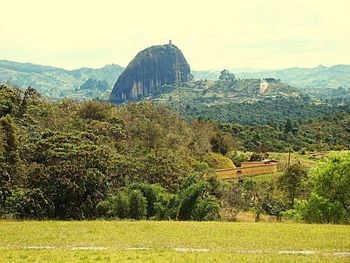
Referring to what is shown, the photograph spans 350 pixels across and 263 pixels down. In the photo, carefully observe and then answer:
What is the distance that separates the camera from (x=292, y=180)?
1425 inches

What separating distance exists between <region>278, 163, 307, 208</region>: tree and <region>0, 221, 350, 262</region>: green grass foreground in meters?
15.7

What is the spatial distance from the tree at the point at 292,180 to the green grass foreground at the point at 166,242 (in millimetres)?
15678

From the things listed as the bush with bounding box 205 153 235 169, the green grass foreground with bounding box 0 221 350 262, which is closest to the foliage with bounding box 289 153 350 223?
the green grass foreground with bounding box 0 221 350 262

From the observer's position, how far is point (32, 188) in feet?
85.0

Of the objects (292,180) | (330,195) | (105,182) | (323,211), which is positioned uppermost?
(105,182)

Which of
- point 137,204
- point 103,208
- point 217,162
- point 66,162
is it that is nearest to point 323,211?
point 137,204

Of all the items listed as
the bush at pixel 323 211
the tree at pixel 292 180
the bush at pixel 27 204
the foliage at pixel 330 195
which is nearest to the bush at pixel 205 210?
the foliage at pixel 330 195

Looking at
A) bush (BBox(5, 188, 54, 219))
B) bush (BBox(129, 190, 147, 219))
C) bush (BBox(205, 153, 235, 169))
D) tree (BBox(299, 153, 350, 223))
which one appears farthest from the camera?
bush (BBox(205, 153, 235, 169))

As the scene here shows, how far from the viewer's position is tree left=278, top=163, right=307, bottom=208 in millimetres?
35688

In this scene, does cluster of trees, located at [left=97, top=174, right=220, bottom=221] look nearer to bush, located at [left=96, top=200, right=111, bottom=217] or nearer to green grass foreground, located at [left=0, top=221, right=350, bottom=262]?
bush, located at [left=96, top=200, right=111, bottom=217]

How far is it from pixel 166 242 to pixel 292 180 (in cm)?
2238

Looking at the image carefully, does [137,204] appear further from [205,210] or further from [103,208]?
[205,210]

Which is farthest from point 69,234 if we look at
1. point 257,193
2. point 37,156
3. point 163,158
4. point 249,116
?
point 249,116

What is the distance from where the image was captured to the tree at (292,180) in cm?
3569
